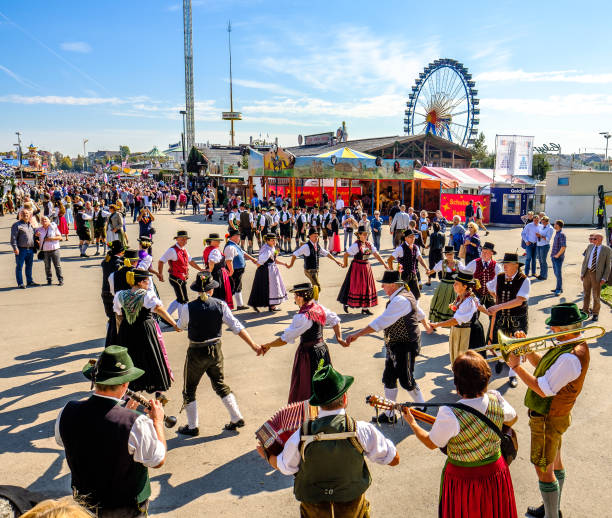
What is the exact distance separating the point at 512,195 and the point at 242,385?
24543 mm

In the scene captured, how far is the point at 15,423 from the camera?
5.54 m

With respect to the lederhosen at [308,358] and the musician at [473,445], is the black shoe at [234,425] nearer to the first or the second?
the lederhosen at [308,358]

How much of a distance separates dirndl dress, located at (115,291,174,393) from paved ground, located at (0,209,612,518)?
1.51ft

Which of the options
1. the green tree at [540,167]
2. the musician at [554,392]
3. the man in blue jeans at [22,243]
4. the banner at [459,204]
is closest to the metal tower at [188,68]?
the green tree at [540,167]

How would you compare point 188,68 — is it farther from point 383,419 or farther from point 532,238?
point 383,419

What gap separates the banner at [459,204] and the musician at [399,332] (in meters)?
23.4

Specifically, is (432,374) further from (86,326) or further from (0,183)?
(0,183)

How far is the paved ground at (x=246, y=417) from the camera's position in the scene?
427cm

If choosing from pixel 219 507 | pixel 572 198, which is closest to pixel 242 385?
pixel 219 507

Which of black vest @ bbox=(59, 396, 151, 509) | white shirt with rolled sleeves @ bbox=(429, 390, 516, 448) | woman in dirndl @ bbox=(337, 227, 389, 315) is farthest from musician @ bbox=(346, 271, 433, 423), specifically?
woman in dirndl @ bbox=(337, 227, 389, 315)

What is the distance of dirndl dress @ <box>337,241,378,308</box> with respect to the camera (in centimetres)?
973

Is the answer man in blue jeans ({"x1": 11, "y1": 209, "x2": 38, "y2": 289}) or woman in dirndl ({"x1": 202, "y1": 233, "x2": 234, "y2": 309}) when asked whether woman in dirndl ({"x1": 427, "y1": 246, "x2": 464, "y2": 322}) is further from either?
man in blue jeans ({"x1": 11, "y1": 209, "x2": 38, "y2": 289})

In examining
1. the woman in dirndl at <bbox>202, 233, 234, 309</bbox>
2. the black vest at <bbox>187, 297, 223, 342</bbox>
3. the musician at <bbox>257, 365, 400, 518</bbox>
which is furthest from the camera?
the woman in dirndl at <bbox>202, 233, 234, 309</bbox>

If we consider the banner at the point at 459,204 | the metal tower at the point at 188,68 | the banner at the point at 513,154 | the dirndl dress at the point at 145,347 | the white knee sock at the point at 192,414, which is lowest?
the white knee sock at the point at 192,414
